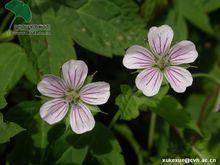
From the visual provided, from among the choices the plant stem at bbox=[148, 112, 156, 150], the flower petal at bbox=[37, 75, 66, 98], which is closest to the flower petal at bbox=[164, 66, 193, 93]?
the flower petal at bbox=[37, 75, 66, 98]

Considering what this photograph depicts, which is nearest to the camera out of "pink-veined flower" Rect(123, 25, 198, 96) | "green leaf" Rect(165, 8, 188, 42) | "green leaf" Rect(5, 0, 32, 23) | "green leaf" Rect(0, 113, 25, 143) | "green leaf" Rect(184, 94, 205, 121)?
"green leaf" Rect(0, 113, 25, 143)

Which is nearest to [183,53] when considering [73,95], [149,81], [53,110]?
[149,81]

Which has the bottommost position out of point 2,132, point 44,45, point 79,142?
point 79,142

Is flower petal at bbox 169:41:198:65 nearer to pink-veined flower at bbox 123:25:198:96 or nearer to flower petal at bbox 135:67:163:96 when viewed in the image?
pink-veined flower at bbox 123:25:198:96

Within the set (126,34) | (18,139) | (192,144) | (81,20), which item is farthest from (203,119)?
(18,139)

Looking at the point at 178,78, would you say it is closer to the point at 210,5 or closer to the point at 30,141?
the point at 30,141

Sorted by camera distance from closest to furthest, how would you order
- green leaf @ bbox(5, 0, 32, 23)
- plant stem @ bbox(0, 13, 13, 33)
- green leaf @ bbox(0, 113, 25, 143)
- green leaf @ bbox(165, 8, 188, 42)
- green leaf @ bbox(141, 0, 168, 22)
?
green leaf @ bbox(0, 113, 25, 143) < green leaf @ bbox(5, 0, 32, 23) < plant stem @ bbox(0, 13, 13, 33) < green leaf @ bbox(141, 0, 168, 22) < green leaf @ bbox(165, 8, 188, 42)

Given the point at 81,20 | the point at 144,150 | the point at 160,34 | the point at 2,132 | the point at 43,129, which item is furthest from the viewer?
the point at 144,150

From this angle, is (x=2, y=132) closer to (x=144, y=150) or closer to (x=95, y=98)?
(x=95, y=98)
